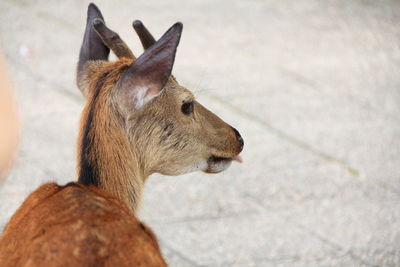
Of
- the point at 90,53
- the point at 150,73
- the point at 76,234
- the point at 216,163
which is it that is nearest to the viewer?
the point at 76,234

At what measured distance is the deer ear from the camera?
3.90m

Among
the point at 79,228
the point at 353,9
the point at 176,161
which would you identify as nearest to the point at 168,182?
the point at 176,161

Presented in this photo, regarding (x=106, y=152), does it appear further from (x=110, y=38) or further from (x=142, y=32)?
(x=142, y=32)

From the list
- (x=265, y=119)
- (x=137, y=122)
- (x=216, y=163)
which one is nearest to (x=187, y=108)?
(x=137, y=122)

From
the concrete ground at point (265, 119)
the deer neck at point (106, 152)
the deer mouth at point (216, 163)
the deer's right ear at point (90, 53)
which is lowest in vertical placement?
the concrete ground at point (265, 119)

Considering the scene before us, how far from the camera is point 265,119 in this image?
8.42 m

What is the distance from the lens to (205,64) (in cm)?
966

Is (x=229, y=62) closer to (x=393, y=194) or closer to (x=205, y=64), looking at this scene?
(x=205, y=64)

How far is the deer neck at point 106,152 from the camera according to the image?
13.3 ft

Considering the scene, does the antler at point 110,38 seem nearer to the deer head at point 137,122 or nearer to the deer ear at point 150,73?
the deer head at point 137,122

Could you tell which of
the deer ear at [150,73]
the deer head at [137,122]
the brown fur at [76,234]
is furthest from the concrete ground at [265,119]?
the brown fur at [76,234]

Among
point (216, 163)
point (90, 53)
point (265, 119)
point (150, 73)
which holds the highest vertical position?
point (150, 73)

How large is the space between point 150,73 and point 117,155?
53cm

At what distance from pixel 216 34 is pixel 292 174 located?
12.5ft
